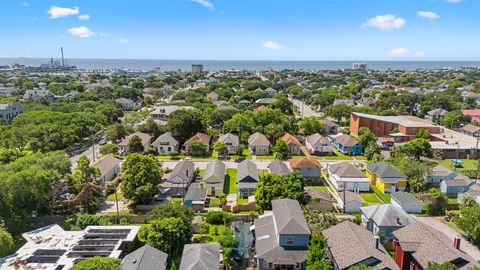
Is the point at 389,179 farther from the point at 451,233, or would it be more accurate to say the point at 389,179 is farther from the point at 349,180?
the point at 451,233

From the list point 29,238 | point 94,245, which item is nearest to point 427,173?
point 94,245

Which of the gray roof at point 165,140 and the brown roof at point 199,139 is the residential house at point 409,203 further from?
the gray roof at point 165,140

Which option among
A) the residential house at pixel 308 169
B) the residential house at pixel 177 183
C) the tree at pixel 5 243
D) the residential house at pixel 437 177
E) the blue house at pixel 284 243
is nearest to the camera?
the blue house at pixel 284 243

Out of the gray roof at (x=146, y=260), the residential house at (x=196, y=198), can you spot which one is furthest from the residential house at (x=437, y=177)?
the gray roof at (x=146, y=260)

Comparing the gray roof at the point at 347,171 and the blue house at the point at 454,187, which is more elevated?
the gray roof at the point at 347,171

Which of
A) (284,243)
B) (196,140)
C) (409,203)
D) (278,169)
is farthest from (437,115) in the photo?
(284,243)

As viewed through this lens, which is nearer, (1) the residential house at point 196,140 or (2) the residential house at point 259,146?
(1) the residential house at point 196,140

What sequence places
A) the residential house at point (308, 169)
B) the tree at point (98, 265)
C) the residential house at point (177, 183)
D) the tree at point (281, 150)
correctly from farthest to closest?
the tree at point (281, 150), the residential house at point (308, 169), the residential house at point (177, 183), the tree at point (98, 265)
